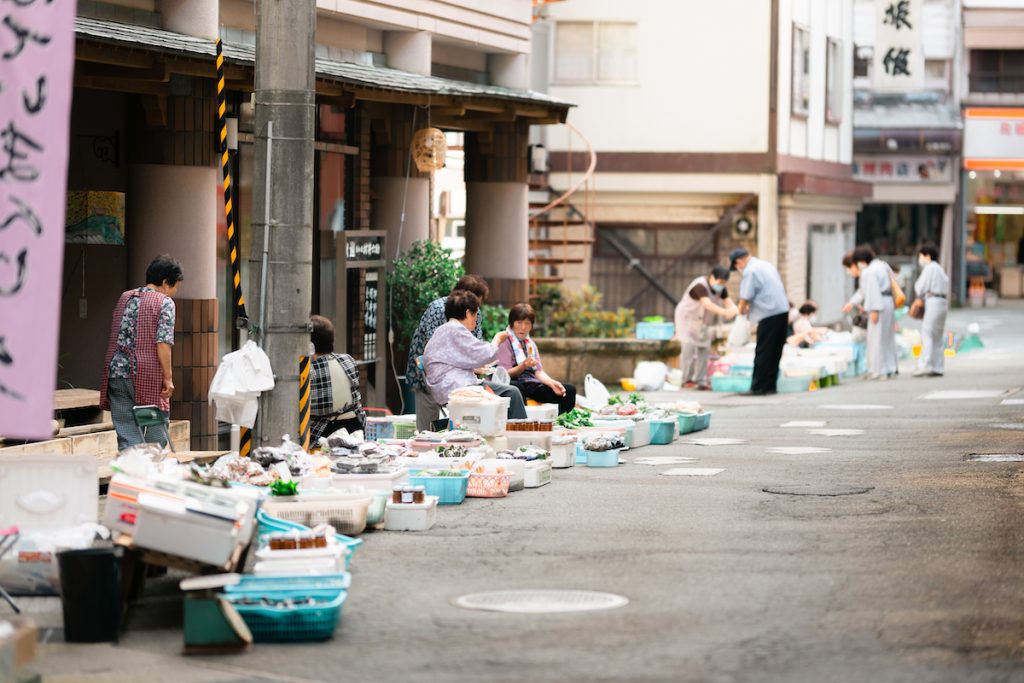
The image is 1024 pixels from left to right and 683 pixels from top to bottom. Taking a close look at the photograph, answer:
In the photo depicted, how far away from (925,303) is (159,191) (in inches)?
549

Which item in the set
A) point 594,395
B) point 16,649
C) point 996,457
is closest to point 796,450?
point 996,457

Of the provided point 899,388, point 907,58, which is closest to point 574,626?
point 899,388

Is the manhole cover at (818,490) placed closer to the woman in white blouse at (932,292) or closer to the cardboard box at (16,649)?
the cardboard box at (16,649)

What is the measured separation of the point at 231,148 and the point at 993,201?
1770 inches

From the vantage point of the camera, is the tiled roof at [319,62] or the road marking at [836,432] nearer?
the tiled roof at [319,62]

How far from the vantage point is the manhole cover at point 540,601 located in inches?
374

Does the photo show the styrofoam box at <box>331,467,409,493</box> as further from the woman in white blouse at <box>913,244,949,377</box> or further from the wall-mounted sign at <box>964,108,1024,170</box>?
the wall-mounted sign at <box>964,108,1024,170</box>

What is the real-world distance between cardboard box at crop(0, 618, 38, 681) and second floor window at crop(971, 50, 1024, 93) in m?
48.7

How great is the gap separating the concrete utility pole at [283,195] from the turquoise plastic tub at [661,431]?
5425 millimetres

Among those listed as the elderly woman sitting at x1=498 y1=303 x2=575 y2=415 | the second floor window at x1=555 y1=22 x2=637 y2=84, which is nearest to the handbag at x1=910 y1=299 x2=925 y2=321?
the elderly woman sitting at x1=498 y1=303 x2=575 y2=415

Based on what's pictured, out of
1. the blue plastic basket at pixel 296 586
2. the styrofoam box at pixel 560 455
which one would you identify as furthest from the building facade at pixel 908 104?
the blue plastic basket at pixel 296 586

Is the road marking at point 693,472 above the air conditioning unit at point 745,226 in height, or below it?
below

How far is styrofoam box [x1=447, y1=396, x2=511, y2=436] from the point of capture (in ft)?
49.5

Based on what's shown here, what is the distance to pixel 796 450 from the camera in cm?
1722
